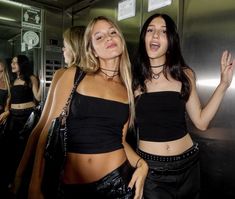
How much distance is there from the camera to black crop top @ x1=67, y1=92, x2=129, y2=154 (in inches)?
53.1

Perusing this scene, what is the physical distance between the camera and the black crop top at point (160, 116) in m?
1.78

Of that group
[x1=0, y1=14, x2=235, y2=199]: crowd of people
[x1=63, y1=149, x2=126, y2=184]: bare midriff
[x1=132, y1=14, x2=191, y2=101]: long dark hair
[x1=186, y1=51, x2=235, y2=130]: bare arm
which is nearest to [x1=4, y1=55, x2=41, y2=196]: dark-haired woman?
[x1=0, y1=14, x2=235, y2=199]: crowd of people

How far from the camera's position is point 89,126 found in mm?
1353

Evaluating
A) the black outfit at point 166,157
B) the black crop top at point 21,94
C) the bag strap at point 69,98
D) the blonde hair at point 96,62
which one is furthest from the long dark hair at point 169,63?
the black crop top at point 21,94

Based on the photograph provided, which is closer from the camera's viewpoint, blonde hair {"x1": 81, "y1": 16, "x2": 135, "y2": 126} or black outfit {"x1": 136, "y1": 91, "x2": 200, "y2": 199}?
blonde hair {"x1": 81, "y1": 16, "x2": 135, "y2": 126}

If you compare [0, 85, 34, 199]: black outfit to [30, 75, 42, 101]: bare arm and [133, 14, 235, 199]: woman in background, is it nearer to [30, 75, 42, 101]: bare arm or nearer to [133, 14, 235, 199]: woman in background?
[30, 75, 42, 101]: bare arm

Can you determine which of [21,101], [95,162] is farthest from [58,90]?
[21,101]

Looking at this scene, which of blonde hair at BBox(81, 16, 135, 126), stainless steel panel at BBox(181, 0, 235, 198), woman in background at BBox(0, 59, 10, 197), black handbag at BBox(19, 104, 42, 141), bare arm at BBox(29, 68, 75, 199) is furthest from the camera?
woman in background at BBox(0, 59, 10, 197)

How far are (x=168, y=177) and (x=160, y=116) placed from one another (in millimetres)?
420

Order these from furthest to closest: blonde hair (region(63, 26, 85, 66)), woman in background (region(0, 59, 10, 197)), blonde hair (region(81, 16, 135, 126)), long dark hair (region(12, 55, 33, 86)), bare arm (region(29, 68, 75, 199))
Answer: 1. long dark hair (region(12, 55, 33, 86))
2. woman in background (region(0, 59, 10, 197))
3. blonde hair (region(63, 26, 85, 66))
4. blonde hair (region(81, 16, 135, 126))
5. bare arm (region(29, 68, 75, 199))

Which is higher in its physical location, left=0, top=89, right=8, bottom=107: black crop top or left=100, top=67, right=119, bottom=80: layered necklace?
left=100, top=67, right=119, bottom=80: layered necklace

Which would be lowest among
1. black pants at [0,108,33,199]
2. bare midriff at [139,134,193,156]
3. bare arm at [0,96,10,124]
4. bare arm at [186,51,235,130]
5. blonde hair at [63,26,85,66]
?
black pants at [0,108,33,199]

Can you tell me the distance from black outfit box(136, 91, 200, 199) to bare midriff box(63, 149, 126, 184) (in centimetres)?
48

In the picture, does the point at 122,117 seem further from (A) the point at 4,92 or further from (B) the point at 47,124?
(A) the point at 4,92
